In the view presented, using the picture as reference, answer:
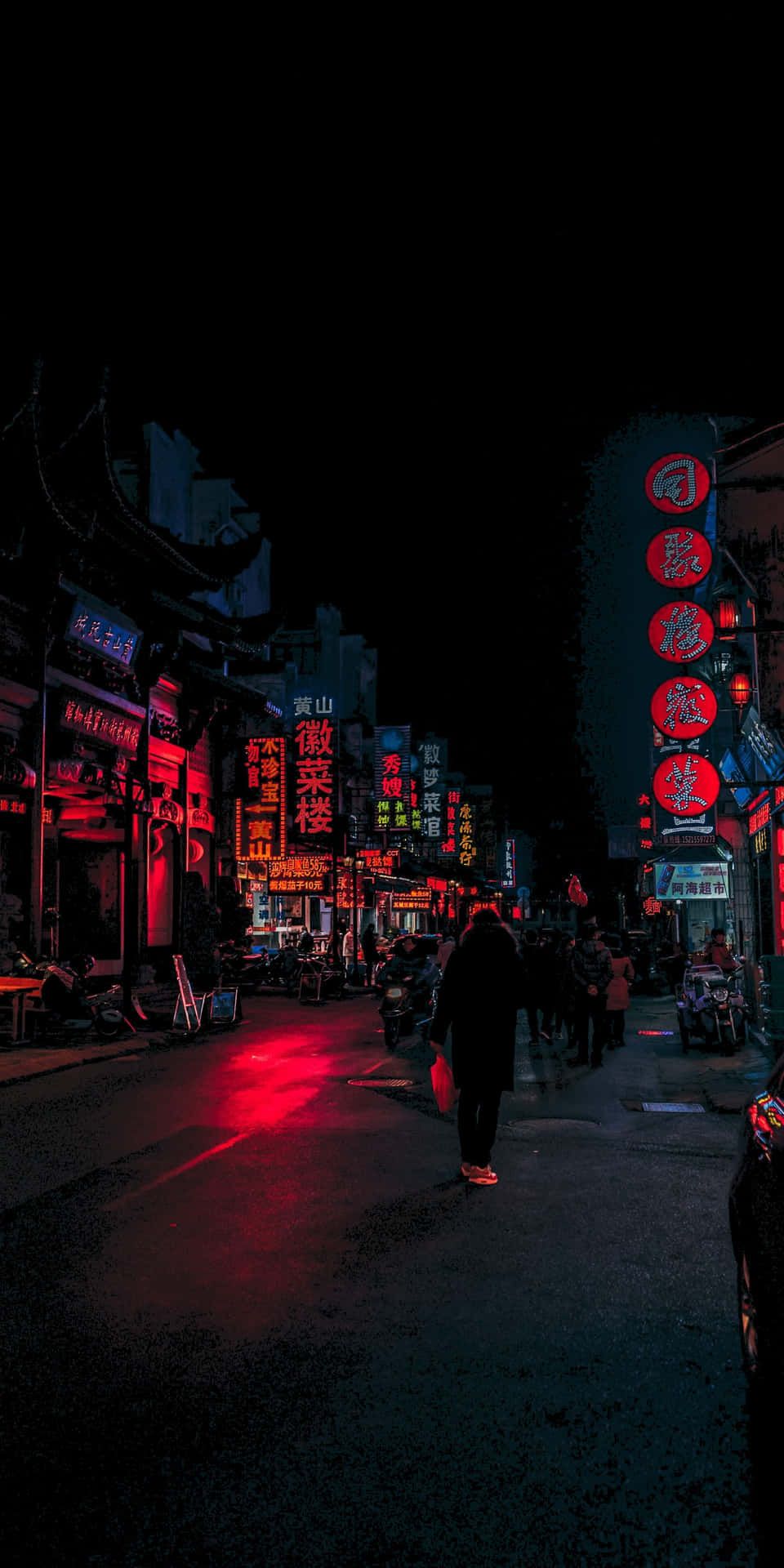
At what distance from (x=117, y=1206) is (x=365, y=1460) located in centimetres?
421

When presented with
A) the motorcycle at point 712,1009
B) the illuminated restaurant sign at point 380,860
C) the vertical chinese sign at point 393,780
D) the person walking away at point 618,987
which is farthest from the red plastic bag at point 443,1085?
the illuminated restaurant sign at point 380,860

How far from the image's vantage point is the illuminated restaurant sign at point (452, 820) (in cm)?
6944

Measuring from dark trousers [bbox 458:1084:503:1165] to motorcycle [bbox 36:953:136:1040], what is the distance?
39.7ft

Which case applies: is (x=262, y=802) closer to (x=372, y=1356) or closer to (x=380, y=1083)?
(x=380, y=1083)

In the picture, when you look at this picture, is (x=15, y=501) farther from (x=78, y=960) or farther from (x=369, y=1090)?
(x=369, y=1090)

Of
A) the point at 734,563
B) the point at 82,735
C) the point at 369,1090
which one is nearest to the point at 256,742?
the point at 82,735

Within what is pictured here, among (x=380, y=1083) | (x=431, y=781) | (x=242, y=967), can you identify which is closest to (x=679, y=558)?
(x=380, y=1083)

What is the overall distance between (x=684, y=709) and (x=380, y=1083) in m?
13.2

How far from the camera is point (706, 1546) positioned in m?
3.30

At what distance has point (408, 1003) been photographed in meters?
18.9

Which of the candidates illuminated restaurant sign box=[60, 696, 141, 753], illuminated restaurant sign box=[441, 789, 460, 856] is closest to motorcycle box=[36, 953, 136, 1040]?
illuminated restaurant sign box=[60, 696, 141, 753]

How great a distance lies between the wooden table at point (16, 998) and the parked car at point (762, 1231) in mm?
14501

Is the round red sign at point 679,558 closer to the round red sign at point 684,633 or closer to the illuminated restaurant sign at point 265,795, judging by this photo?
the round red sign at point 684,633

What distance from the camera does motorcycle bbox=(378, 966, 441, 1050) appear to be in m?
18.4
